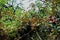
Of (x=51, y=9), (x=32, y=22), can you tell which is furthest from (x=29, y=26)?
(x=51, y=9)

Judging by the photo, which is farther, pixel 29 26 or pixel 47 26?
pixel 29 26

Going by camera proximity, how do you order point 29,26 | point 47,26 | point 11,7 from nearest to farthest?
point 47,26
point 29,26
point 11,7

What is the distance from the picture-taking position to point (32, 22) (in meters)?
4.00

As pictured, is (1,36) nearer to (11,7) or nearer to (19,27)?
(19,27)

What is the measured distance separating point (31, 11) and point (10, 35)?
60 centimetres

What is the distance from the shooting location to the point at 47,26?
12.7 feet

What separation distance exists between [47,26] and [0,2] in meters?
1.01

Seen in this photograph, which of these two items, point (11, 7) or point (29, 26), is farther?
point (11, 7)

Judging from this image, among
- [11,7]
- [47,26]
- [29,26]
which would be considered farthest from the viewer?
[11,7]

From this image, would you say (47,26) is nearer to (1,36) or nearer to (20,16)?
(20,16)

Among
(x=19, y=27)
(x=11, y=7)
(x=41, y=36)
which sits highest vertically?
(x=11, y=7)

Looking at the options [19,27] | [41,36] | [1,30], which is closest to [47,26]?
[41,36]

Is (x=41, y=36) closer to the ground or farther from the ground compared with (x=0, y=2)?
closer to the ground

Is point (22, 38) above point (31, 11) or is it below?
below
